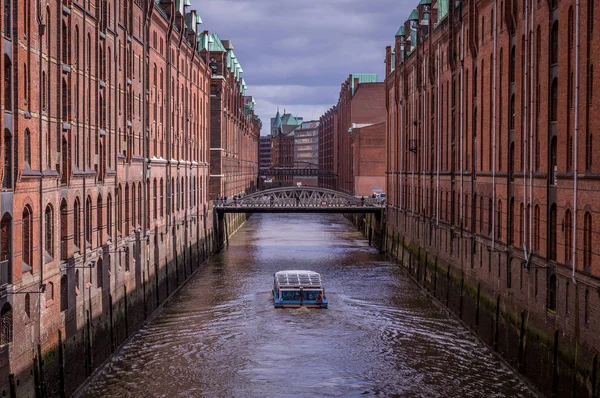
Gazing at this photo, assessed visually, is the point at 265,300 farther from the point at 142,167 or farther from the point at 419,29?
the point at 419,29

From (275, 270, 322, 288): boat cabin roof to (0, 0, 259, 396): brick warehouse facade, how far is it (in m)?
6.33

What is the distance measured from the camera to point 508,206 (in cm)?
3431

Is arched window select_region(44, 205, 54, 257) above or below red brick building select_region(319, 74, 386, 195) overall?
below

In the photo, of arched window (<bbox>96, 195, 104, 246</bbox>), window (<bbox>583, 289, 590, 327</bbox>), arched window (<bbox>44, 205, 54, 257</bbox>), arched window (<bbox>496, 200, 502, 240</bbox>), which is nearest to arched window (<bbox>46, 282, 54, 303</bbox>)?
arched window (<bbox>44, 205, 54, 257</bbox>)

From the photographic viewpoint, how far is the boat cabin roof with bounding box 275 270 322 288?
41.9 meters

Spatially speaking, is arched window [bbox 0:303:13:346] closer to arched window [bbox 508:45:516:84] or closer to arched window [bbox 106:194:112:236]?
arched window [bbox 106:194:112:236]

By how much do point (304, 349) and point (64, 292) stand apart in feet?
32.5

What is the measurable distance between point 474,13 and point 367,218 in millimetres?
47002

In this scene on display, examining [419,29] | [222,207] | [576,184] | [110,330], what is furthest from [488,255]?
[222,207]

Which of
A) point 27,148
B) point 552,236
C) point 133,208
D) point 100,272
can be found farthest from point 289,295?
point 27,148

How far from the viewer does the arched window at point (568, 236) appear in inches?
1027

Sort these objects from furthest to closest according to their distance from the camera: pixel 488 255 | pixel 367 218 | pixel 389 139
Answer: pixel 367 218, pixel 389 139, pixel 488 255

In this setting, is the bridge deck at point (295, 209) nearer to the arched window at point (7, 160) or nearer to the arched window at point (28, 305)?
the arched window at point (28, 305)

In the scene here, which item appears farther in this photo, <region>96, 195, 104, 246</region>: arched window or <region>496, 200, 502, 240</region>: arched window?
<region>496, 200, 502, 240</region>: arched window
